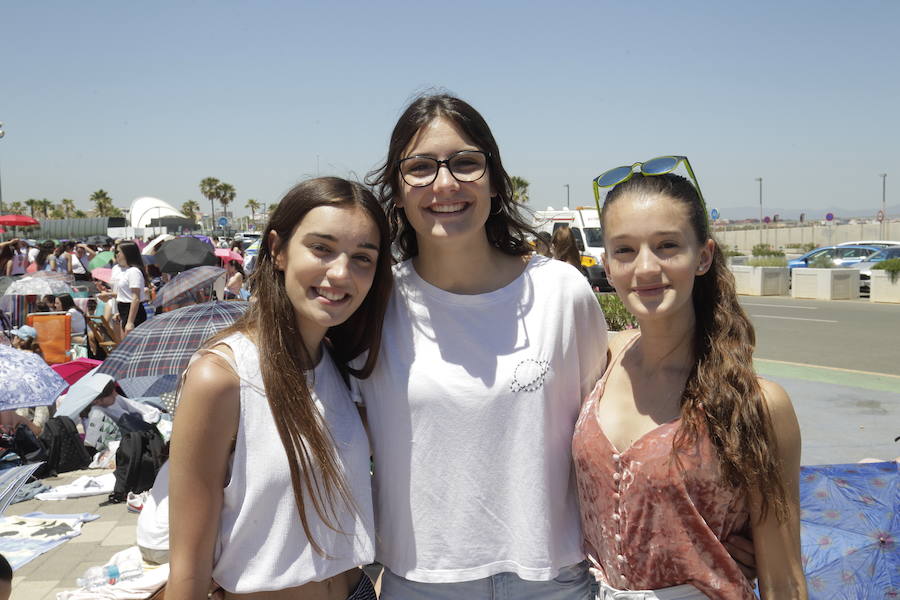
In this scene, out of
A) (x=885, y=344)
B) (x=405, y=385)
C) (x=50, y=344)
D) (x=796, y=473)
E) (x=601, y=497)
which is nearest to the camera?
(x=796, y=473)

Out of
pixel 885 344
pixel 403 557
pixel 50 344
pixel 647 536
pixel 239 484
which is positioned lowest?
pixel 885 344

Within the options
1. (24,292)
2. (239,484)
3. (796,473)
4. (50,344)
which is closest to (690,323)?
(796,473)

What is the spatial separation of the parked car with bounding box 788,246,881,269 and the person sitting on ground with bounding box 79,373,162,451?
20108 millimetres

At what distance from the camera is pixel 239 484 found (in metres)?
1.76

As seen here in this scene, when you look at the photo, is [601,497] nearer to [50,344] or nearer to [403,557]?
[403,557]

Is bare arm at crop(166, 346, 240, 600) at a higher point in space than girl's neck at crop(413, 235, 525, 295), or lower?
lower

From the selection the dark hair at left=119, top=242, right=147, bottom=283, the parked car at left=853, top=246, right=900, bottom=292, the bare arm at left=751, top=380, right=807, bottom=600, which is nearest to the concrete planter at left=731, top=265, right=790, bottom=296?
the parked car at left=853, top=246, right=900, bottom=292

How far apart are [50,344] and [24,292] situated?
2.00 meters

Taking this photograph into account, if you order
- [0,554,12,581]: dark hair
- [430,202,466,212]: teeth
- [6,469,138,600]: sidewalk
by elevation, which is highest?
[430,202,466,212]: teeth

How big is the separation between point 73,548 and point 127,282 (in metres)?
6.52

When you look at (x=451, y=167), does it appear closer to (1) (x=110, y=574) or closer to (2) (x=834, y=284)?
(1) (x=110, y=574)

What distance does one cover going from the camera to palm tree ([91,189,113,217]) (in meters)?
87.1

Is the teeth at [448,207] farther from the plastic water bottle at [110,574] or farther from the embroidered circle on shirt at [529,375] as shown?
the plastic water bottle at [110,574]

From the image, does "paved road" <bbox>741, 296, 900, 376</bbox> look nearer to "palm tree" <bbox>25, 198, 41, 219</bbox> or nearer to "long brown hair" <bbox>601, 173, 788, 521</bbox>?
"long brown hair" <bbox>601, 173, 788, 521</bbox>
